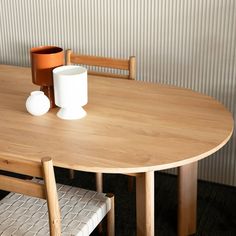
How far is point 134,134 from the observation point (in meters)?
1.74

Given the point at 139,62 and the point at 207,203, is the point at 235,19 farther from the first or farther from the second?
the point at 207,203

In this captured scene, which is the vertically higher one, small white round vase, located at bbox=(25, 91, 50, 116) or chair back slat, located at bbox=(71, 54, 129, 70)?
chair back slat, located at bbox=(71, 54, 129, 70)

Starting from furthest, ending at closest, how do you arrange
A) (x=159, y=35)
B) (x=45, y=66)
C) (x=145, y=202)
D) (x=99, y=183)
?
1. (x=159, y=35)
2. (x=99, y=183)
3. (x=45, y=66)
4. (x=145, y=202)

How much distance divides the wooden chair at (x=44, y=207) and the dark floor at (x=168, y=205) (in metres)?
0.45

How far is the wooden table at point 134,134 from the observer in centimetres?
157

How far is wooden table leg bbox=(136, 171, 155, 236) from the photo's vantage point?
1662 mm

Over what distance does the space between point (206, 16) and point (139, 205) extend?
1.22m

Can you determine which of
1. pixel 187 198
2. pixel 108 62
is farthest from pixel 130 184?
pixel 108 62

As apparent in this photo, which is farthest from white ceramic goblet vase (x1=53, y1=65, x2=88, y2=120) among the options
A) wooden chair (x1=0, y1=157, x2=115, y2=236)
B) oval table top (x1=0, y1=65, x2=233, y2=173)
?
wooden chair (x1=0, y1=157, x2=115, y2=236)

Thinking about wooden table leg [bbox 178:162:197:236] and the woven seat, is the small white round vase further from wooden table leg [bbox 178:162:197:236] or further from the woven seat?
wooden table leg [bbox 178:162:197:236]

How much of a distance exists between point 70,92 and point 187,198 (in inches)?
31.2

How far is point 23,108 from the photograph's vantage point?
6.64 feet

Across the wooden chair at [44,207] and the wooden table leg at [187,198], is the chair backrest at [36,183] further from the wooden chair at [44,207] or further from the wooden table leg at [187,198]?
the wooden table leg at [187,198]

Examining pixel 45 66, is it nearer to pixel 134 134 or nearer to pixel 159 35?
pixel 134 134
